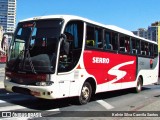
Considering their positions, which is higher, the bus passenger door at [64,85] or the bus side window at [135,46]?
the bus side window at [135,46]

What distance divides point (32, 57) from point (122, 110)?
3.46m

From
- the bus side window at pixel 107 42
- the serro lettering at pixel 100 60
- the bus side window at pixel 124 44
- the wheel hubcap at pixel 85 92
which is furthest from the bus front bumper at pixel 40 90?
the bus side window at pixel 124 44

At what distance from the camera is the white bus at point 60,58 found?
991 centimetres

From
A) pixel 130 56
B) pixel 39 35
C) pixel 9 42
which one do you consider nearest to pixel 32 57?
pixel 39 35

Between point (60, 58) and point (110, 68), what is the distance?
408 cm

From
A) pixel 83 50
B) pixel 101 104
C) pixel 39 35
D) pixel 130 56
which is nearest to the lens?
pixel 39 35

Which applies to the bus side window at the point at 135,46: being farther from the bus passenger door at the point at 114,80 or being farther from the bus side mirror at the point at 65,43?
the bus side mirror at the point at 65,43

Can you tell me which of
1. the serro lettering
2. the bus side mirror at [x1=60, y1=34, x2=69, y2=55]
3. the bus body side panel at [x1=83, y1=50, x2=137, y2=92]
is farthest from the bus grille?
the serro lettering

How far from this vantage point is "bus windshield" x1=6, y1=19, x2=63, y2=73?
9922 millimetres

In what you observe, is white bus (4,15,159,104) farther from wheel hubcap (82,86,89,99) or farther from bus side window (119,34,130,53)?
bus side window (119,34,130,53)

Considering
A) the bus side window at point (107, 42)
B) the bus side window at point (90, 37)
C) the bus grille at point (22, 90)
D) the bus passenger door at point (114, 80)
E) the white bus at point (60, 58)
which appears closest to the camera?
the white bus at point (60, 58)

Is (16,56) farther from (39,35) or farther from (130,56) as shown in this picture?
(130,56)

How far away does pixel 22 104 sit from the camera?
11000 mm

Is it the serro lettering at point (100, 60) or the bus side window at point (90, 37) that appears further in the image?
the serro lettering at point (100, 60)
